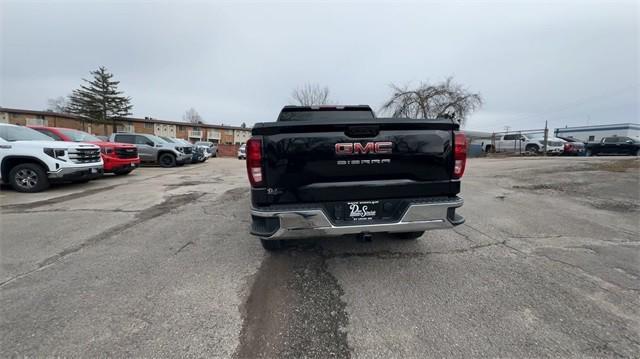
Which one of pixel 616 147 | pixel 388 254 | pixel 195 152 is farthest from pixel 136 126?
pixel 616 147

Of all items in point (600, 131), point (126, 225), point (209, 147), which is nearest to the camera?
point (126, 225)

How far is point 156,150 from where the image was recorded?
14.9 m

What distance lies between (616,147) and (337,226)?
29021mm

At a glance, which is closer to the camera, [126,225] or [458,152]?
[458,152]

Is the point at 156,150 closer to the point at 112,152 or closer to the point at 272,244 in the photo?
the point at 112,152

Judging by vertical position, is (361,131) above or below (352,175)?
above

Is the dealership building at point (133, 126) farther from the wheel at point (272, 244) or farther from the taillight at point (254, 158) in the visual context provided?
the taillight at point (254, 158)

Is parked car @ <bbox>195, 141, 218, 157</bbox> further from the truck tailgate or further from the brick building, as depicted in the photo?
the truck tailgate

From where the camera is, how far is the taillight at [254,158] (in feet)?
8.07

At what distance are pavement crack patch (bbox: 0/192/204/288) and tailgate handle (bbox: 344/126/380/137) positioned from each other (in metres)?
3.80

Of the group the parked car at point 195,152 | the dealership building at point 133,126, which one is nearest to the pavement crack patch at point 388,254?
the parked car at point 195,152

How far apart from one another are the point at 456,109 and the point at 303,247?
32982mm

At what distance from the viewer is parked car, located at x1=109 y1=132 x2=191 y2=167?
14.7 meters

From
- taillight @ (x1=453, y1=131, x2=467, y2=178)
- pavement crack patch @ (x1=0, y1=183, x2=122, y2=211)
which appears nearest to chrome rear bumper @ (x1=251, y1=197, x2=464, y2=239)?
taillight @ (x1=453, y1=131, x2=467, y2=178)
